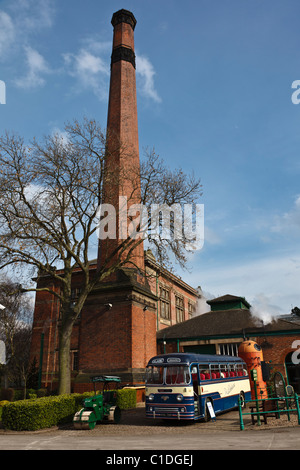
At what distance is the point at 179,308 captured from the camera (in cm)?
4238

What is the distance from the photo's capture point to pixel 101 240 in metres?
24.2

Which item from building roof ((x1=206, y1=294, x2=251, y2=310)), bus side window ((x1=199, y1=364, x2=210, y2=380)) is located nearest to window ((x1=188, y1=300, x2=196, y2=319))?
building roof ((x1=206, y1=294, x2=251, y2=310))

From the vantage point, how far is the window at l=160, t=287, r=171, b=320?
36.1 metres

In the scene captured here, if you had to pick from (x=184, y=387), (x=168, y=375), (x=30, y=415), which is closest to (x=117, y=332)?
(x=168, y=375)

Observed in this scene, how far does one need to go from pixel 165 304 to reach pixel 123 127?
62.1ft

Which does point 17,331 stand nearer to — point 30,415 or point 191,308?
point 191,308

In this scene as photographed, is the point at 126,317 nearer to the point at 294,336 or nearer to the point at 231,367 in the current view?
the point at 231,367

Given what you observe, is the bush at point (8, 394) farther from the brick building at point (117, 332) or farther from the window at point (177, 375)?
the window at point (177, 375)

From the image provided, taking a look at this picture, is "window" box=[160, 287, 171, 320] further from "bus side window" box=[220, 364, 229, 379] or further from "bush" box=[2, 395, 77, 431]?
"bush" box=[2, 395, 77, 431]

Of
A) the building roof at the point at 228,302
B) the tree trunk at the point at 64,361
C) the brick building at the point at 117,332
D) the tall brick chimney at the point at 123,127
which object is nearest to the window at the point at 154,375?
the tree trunk at the point at 64,361

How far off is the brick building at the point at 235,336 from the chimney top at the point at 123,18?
970 inches

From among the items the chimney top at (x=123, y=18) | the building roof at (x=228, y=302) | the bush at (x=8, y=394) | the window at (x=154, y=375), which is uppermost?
the chimney top at (x=123, y=18)

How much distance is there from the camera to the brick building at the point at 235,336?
25.5 metres
